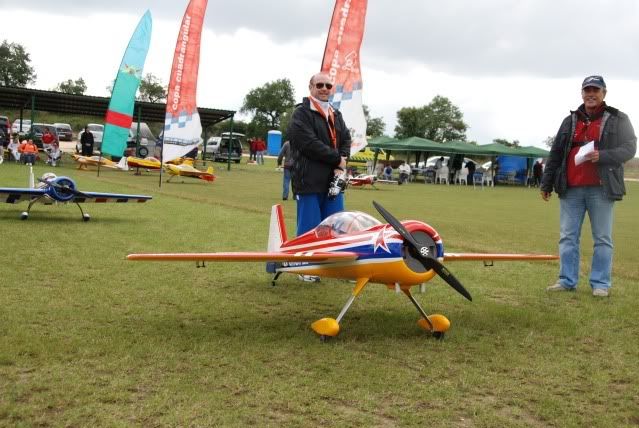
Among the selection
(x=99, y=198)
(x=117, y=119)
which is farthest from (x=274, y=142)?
(x=99, y=198)

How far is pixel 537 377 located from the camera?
4172 millimetres

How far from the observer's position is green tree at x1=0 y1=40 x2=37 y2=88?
283ft

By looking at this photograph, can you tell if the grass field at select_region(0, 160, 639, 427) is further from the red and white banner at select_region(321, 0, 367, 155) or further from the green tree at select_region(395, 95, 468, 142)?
the green tree at select_region(395, 95, 468, 142)

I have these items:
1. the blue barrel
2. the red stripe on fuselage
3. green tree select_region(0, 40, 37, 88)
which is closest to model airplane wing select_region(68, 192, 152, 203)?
the red stripe on fuselage

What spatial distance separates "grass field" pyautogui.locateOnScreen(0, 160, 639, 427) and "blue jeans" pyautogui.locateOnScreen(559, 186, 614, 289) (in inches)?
8.7

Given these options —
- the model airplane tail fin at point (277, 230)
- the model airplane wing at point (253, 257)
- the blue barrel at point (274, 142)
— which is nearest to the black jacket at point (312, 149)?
the model airplane tail fin at point (277, 230)

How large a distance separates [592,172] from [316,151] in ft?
9.38

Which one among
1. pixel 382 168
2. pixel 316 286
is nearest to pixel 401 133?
pixel 382 168

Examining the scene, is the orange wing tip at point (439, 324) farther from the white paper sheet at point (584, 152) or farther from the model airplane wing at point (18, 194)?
the model airplane wing at point (18, 194)

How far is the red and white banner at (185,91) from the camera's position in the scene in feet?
68.4

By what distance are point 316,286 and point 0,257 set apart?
11.6 ft

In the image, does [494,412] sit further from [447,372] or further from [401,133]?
[401,133]

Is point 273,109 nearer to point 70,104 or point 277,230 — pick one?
point 70,104

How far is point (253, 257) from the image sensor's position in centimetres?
467
